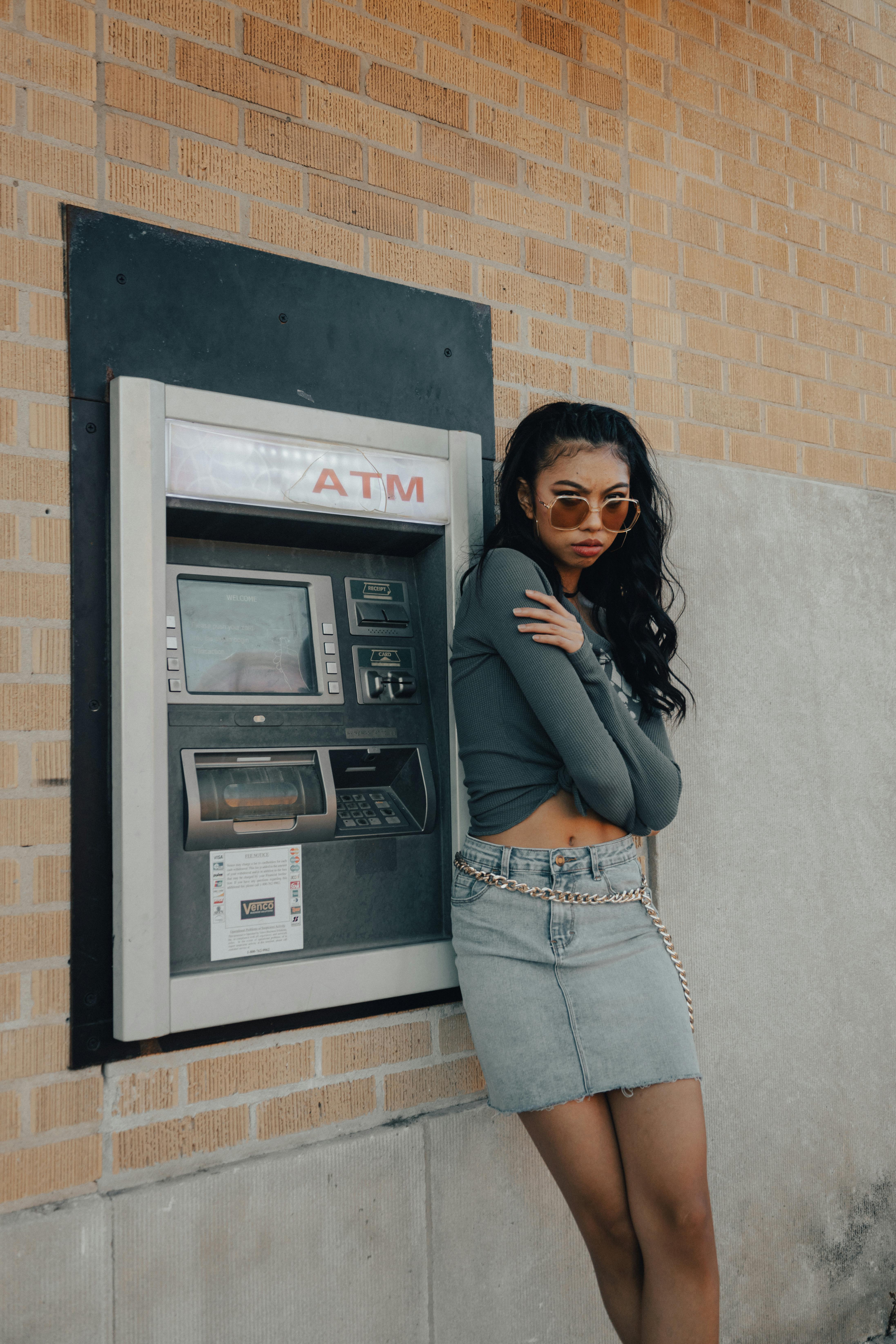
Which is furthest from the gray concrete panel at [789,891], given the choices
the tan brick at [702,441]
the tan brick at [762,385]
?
the tan brick at [762,385]

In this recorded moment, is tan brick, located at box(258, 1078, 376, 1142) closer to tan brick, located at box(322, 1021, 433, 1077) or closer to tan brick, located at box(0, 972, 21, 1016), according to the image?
tan brick, located at box(322, 1021, 433, 1077)

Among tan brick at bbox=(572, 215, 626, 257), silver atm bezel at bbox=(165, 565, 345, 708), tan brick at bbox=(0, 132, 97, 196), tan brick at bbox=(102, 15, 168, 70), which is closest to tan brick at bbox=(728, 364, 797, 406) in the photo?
tan brick at bbox=(572, 215, 626, 257)

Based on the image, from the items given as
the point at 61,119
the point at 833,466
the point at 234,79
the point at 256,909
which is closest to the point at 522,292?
the point at 234,79

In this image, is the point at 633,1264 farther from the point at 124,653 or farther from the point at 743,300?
the point at 743,300

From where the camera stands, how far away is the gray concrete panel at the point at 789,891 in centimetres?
290

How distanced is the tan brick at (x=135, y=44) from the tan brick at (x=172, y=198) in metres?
0.24

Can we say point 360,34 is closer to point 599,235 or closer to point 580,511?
point 599,235

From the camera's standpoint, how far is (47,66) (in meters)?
2.07

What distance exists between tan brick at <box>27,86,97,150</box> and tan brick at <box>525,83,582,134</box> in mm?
1223

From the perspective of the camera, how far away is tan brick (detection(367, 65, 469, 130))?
2510mm

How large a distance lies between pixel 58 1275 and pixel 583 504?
1869 mm

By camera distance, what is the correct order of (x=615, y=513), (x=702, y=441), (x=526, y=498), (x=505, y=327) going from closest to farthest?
(x=615, y=513), (x=526, y=498), (x=505, y=327), (x=702, y=441)

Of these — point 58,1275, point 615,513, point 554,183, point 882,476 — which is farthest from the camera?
point 882,476

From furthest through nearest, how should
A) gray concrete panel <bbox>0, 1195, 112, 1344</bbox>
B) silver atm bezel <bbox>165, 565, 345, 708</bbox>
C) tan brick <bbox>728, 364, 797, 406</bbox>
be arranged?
1. tan brick <bbox>728, 364, 797, 406</bbox>
2. silver atm bezel <bbox>165, 565, 345, 708</bbox>
3. gray concrete panel <bbox>0, 1195, 112, 1344</bbox>
